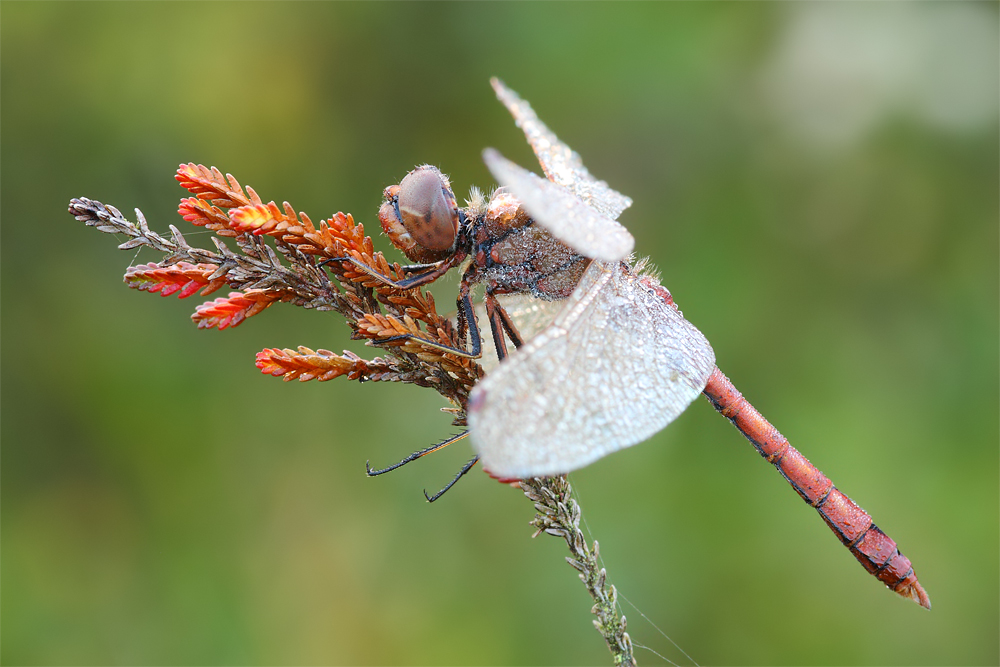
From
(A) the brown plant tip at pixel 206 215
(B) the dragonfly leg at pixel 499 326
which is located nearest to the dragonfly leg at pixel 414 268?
(B) the dragonfly leg at pixel 499 326

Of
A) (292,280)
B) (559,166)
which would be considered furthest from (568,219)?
A: (292,280)

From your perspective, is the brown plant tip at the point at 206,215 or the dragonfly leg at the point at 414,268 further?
the dragonfly leg at the point at 414,268

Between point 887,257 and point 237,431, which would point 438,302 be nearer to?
point 237,431

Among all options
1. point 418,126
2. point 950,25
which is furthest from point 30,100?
point 950,25

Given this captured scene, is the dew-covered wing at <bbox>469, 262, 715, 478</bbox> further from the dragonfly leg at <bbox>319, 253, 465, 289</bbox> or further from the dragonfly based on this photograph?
the dragonfly leg at <bbox>319, 253, 465, 289</bbox>

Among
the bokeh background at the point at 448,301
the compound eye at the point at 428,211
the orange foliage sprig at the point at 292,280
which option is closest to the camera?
the orange foliage sprig at the point at 292,280

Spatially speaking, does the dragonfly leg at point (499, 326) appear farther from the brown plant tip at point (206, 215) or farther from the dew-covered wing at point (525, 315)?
the brown plant tip at point (206, 215)
